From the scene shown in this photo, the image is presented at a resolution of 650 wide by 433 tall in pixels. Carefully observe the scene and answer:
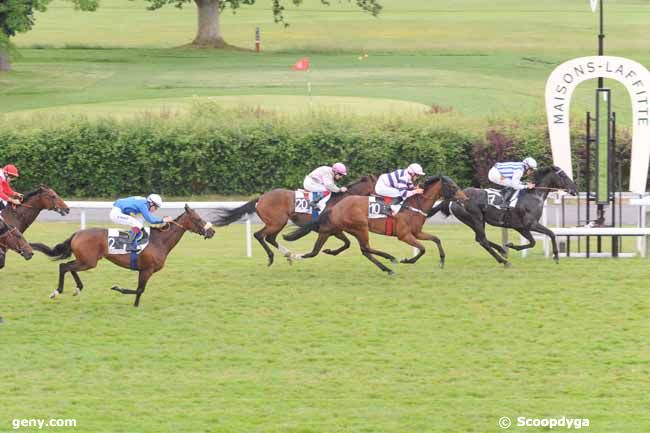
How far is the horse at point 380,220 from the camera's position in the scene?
15.4 meters

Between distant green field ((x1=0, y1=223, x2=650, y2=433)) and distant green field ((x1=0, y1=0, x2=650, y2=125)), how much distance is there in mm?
11283

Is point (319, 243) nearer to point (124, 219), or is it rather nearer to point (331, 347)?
point (124, 219)

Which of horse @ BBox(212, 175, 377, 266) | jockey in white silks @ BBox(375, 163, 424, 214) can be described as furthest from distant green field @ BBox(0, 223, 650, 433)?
jockey in white silks @ BBox(375, 163, 424, 214)

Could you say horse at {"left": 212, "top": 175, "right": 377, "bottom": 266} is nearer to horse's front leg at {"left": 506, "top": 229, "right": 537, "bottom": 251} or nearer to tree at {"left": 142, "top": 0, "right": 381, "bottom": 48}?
horse's front leg at {"left": 506, "top": 229, "right": 537, "bottom": 251}

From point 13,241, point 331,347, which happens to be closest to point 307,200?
point 13,241

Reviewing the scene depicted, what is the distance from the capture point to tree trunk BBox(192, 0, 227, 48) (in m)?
45.2

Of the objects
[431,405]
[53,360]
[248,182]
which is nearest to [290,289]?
[53,360]

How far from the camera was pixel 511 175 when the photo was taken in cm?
1631

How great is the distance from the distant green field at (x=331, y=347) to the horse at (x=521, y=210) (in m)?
0.37

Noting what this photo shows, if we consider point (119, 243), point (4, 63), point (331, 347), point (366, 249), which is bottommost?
point (331, 347)

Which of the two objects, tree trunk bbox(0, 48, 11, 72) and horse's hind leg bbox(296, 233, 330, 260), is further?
tree trunk bbox(0, 48, 11, 72)

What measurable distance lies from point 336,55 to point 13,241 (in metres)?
32.6

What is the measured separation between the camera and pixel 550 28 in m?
53.1

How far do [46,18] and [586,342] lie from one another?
49336 millimetres
